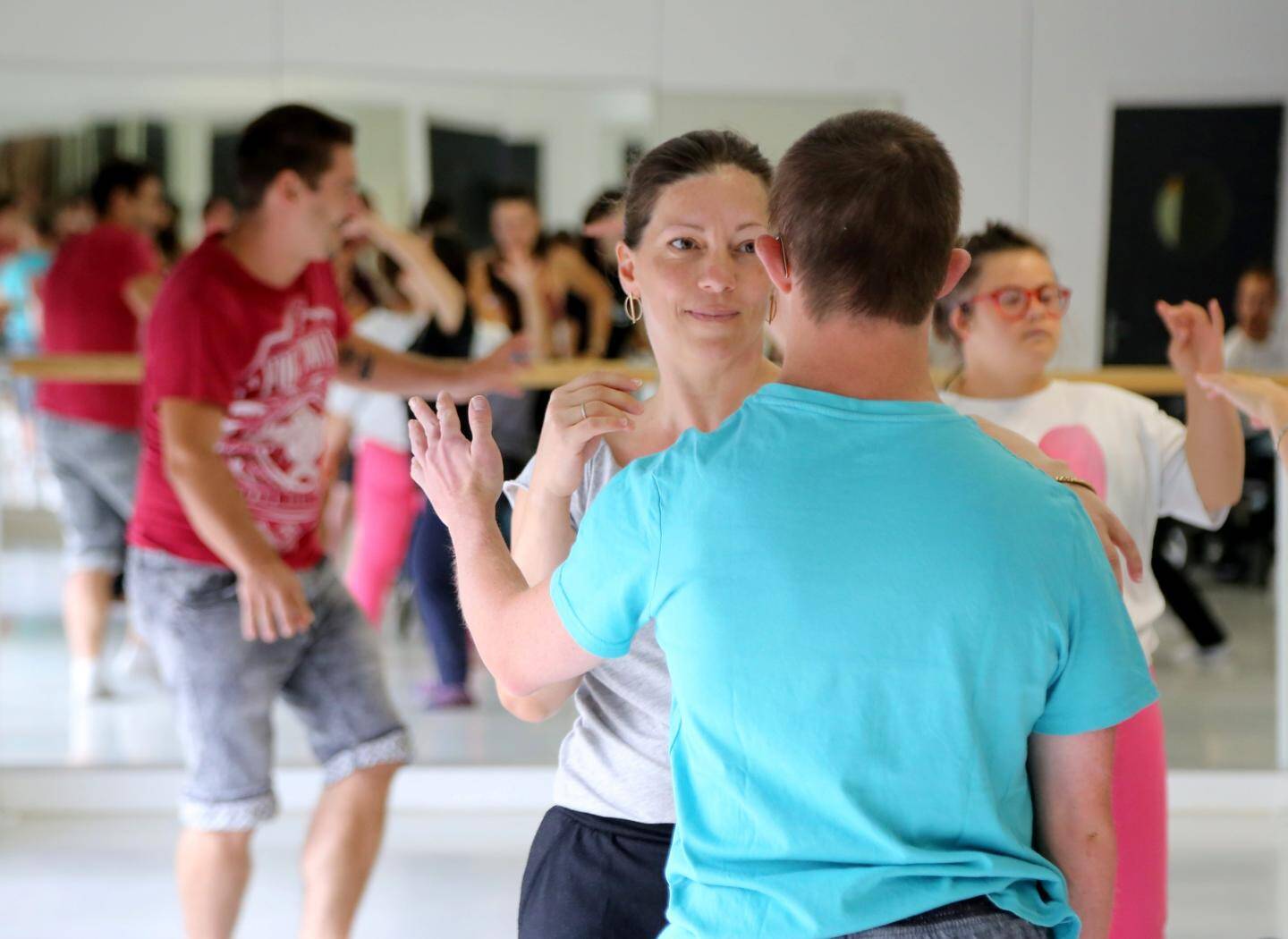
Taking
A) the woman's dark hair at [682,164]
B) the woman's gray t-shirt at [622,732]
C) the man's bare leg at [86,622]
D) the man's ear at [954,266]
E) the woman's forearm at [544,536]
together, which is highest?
the woman's dark hair at [682,164]

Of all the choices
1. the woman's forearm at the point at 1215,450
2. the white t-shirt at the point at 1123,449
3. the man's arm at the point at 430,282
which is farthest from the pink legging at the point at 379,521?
the woman's forearm at the point at 1215,450

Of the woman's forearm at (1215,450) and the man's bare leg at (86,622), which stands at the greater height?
the woman's forearm at (1215,450)

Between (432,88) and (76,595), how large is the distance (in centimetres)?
246

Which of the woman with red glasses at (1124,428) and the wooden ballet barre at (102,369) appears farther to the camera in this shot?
the wooden ballet barre at (102,369)

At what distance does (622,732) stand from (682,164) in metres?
0.72

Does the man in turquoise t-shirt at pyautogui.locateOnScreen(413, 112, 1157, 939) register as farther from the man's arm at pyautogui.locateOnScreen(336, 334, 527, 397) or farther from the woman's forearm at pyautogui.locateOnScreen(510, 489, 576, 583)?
the man's arm at pyautogui.locateOnScreen(336, 334, 527, 397)

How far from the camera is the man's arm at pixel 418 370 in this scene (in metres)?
2.92

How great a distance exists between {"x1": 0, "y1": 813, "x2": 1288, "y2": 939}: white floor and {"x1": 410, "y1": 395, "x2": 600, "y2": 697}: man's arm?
2115 mm

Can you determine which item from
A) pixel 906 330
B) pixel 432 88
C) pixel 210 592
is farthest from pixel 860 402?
pixel 432 88

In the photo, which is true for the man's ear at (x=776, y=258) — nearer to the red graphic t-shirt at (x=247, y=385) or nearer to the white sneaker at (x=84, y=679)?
the red graphic t-shirt at (x=247, y=385)

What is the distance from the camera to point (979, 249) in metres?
2.46

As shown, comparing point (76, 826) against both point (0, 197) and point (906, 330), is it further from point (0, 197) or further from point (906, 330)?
point (906, 330)

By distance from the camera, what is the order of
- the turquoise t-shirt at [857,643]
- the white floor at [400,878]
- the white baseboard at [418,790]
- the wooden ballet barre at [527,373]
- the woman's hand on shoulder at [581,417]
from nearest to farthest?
the turquoise t-shirt at [857,643], the woman's hand on shoulder at [581,417], the white floor at [400,878], the wooden ballet barre at [527,373], the white baseboard at [418,790]

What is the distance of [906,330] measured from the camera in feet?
3.91
